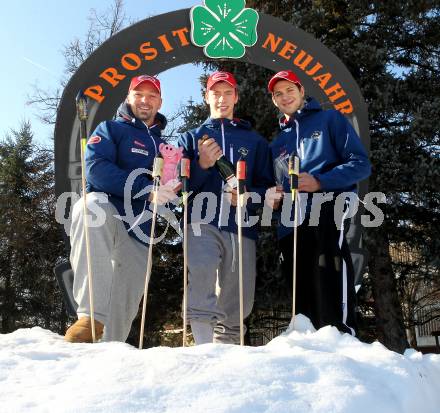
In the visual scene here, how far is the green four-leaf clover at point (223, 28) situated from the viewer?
5.34 meters

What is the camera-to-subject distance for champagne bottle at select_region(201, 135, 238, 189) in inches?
133

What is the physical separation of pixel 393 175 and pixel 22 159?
35.5 ft

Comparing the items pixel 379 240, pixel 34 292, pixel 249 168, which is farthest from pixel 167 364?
pixel 34 292

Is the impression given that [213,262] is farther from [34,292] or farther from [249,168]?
[34,292]

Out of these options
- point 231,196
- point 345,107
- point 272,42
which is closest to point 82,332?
point 231,196

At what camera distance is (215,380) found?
1.78 m

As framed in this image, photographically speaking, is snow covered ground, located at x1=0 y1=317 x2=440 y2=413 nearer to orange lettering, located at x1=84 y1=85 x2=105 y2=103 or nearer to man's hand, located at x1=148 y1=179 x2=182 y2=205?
man's hand, located at x1=148 y1=179 x2=182 y2=205

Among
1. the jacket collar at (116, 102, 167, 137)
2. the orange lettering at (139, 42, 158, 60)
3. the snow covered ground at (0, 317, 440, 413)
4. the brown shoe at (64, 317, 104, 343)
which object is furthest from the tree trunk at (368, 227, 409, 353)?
the snow covered ground at (0, 317, 440, 413)

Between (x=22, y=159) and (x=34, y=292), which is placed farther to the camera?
(x=22, y=159)

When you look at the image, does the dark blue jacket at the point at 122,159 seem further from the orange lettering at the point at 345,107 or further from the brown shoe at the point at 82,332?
the orange lettering at the point at 345,107

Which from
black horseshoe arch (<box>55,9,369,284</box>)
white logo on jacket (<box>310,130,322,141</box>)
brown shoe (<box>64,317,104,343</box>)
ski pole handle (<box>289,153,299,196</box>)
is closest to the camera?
brown shoe (<box>64,317,104,343</box>)

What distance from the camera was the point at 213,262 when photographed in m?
3.42

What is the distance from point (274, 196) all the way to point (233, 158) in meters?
0.45

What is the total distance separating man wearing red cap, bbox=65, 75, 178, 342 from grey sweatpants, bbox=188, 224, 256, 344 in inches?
14.8
